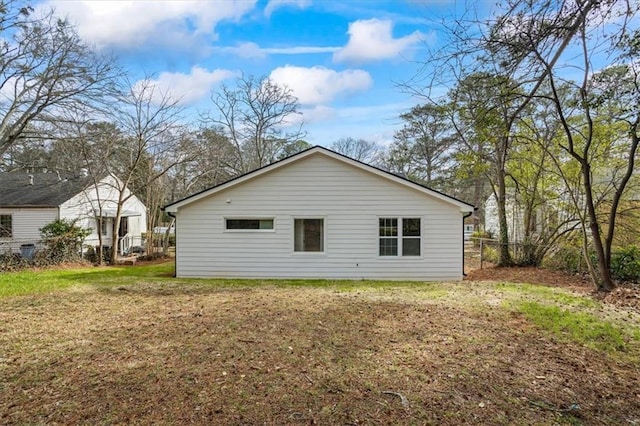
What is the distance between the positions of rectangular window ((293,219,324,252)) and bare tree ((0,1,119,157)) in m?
8.37

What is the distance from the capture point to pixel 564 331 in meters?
5.73

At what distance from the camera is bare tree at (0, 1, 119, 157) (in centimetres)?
1138

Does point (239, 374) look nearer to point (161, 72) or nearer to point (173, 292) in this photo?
point (173, 292)

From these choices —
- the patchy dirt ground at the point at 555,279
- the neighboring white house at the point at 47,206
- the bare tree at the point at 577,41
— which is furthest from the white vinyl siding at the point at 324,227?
the neighboring white house at the point at 47,206

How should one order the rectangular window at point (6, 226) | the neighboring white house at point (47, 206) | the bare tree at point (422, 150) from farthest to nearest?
the bare tree at point (422, 150)
the rectangular window at point (6, 226)
the neighboring white house at point (47, 206)

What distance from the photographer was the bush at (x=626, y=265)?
955 centimetres

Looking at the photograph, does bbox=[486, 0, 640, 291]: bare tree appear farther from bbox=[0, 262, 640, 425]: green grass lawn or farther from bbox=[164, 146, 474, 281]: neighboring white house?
bbox=[164, 146, 474, 281]: neighboring white house

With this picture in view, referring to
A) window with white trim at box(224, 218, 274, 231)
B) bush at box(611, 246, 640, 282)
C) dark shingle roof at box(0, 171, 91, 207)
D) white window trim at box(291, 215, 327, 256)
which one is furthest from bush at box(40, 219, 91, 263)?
bush at box(611, 246, 640, 282)

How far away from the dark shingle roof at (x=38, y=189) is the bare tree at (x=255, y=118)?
351 inches

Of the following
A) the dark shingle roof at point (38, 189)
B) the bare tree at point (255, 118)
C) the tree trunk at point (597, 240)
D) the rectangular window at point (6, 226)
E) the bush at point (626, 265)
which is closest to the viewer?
the tree trunk at point (597, 240)

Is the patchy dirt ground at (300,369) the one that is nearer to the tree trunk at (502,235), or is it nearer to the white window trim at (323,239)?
the white window trim at (323,239)

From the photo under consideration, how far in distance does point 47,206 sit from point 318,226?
45.8ft

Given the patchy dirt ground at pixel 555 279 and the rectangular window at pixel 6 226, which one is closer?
the patchy dirt ground at pixel 555 279

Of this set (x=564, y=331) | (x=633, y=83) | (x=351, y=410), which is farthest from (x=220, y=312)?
(x=633, y=83)
